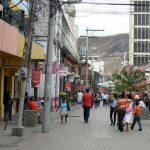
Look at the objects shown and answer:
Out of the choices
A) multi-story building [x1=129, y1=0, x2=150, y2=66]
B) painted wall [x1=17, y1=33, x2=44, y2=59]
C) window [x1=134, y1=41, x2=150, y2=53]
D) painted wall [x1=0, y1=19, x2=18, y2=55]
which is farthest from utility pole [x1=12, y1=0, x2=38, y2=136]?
window [x1=134, y1=41, x2=150, y2=53]

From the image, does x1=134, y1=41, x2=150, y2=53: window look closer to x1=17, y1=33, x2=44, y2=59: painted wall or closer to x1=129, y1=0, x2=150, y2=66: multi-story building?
x1=129, y1=0, x2=150, y2=66: multi-story building

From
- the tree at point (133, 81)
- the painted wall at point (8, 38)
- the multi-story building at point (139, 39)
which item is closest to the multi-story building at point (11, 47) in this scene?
the painted wall at point (8, 38)

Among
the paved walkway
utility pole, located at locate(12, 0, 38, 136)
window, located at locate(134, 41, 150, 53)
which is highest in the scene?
window, located at locate(134, 41, 150, 53)

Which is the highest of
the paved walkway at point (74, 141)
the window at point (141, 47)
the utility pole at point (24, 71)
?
the window at point (141, 47)

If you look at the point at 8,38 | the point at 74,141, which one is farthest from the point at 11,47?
the point at 74,141

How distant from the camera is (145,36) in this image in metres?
155

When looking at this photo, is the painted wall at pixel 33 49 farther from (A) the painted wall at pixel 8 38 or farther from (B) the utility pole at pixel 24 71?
(B) the utility pole at pixel 24 71

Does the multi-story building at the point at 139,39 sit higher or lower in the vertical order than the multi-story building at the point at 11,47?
higher

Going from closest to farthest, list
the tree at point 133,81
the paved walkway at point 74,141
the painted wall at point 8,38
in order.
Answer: the paved walkway at point 74,141, the painted wall at point 8,38, the tree at point 133,81

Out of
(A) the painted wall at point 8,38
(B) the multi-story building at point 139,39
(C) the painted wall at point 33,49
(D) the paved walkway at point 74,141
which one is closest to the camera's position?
(D) the paved walkway at point 74,141

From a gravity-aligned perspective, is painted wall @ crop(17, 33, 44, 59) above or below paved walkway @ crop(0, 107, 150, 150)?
above

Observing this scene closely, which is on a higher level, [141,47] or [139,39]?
[139,39]

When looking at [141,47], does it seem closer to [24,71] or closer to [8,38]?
[8,38]

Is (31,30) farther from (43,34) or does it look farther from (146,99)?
(43,34)
